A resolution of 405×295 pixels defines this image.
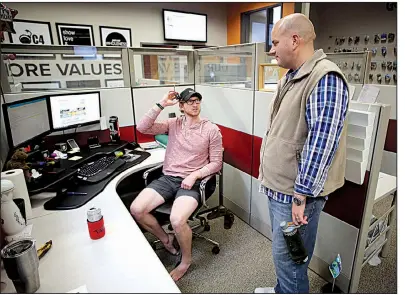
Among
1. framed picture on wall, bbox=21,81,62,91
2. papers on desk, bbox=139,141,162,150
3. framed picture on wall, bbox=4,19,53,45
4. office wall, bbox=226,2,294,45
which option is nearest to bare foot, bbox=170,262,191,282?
papers on desk, bbox=139,141,162,150

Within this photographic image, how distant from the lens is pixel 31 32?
4598 mm

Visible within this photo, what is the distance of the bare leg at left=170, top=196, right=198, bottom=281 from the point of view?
1.73 m

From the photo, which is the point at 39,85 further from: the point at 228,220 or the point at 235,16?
the point at 235,16

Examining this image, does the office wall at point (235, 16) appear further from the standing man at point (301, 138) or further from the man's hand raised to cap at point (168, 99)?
the standing man at point (301, 138)

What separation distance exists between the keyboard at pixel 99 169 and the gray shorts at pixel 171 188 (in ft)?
1.02

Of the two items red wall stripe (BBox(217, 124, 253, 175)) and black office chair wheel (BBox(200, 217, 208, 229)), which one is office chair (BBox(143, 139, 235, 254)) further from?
red wall stripe (BBox(217, 124, 253, 175))

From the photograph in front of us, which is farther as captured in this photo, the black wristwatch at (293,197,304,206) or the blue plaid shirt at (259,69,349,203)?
the black wristwatch at (293,197,304,206)

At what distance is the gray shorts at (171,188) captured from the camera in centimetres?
190

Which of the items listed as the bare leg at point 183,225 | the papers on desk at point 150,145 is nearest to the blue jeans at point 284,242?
the bare leg at point 183,225

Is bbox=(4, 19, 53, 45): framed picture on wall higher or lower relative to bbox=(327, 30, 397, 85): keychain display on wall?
higher

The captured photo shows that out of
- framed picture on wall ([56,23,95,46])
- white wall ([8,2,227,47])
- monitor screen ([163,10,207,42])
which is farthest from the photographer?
monitor screen ([163,10,207,42])

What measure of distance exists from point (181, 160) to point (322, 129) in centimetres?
118

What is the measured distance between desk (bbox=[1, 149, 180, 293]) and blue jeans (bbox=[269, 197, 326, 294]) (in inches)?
25.0
